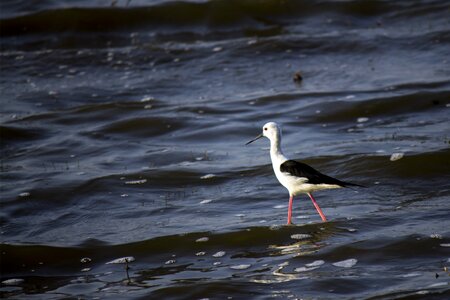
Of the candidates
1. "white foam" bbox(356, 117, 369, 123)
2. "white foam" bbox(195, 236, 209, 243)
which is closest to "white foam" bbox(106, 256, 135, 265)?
"white foam" bbox(195, 236, 209, 243)

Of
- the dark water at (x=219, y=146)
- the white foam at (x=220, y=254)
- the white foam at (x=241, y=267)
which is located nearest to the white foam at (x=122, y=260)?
the dark water at (x=219, y=146)

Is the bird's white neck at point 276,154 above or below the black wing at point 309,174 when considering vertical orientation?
above

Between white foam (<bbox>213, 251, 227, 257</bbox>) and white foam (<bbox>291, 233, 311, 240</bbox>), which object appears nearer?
white foam (<bbox>213, 251, 227, 257</bbox>)

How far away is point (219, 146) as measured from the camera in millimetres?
12688

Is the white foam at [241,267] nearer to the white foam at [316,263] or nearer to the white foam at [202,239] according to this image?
the white foam at [316,263]

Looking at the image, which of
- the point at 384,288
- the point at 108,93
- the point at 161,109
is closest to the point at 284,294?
the point at 384,288

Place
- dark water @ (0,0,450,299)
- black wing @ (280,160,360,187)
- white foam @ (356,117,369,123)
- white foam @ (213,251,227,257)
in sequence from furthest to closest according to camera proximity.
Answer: white foam @ (356,117,369,123)
black wing @ (280,160,360,187)
white foam @ (213,251,227,257)
dark water @ (0,0,450,299)

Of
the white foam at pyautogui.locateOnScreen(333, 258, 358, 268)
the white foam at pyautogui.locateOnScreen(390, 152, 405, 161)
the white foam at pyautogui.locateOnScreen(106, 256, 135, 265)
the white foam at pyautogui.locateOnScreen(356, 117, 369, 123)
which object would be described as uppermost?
the white foam at pyautogui.locateOnScreen(356, 117, 369, 123)

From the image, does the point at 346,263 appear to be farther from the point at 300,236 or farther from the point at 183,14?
the point at 183,14

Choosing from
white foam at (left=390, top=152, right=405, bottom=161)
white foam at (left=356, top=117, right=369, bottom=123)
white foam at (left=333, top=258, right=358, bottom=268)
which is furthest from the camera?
white foam at (left=356, top=117, right=369, bottom=123)

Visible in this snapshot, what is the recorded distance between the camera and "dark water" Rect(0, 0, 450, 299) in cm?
779

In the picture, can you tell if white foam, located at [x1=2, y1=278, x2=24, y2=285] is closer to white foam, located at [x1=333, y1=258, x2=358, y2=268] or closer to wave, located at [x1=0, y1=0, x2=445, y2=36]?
white foam, located at [x1=333, y1=258, x2=358, y2=268]

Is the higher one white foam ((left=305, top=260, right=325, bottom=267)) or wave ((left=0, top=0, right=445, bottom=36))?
wave ((left=0, top=0, right=445, bottom=36))

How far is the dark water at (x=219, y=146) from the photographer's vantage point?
7.79 metres
